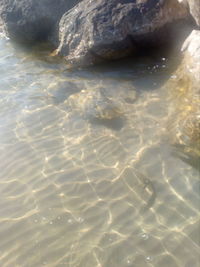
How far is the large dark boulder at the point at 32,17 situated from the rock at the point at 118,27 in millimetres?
1123

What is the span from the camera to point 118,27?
6.61 metres

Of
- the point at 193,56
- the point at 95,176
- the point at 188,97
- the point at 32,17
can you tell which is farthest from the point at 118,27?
the point at 95,176

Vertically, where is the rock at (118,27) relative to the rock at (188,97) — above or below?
above

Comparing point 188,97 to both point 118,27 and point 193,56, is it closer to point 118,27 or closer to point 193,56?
point 193,56

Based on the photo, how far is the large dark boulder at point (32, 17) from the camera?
26.5ft

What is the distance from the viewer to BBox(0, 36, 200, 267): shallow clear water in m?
3.71

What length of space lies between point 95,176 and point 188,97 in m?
2.05

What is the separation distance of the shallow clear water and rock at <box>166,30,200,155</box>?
0.17 metres

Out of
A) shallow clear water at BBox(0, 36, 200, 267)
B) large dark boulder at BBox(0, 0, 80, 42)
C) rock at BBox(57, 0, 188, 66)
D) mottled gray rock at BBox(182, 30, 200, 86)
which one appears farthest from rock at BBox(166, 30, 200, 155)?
large dark boulder at BBox(0, 0, 80, 42)

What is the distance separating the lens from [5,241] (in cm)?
384

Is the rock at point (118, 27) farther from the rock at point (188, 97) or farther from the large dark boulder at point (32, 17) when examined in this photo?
the large dark boulder at point (32, 17)

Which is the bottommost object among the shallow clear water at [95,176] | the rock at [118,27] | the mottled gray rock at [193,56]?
the shallow clear water at [95,176]

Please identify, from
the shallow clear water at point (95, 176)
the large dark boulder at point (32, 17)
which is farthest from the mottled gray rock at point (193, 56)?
the large dark boulder at point (32, 17)

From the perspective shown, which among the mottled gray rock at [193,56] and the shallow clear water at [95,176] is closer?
the shallow clear water at [95,176]
